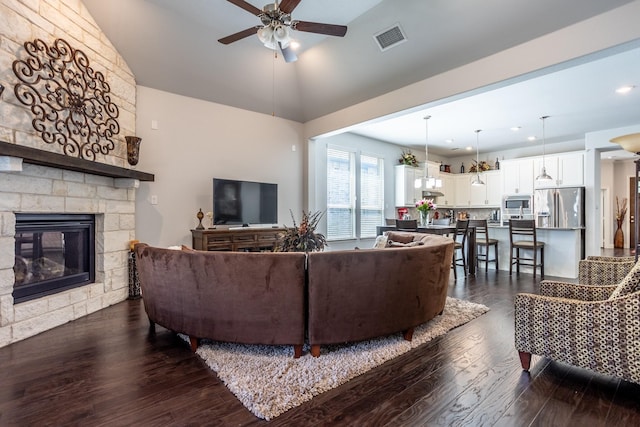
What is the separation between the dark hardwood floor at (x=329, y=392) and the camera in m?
1.62

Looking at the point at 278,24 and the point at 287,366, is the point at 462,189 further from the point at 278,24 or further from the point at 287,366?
the point at 287,366

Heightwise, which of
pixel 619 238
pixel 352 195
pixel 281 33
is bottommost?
pixel 619 238

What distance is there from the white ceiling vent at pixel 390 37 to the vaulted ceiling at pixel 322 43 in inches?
1.9

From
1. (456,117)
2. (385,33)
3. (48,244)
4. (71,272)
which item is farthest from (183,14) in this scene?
(456,117)

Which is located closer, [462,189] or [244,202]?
[244,202]

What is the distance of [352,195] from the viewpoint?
6.59 meters

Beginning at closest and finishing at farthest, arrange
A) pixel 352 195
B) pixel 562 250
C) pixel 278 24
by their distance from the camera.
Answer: pixel 278 24 → pixel 562 250 → pixel 352 195

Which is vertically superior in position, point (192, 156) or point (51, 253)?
point (192, 156)

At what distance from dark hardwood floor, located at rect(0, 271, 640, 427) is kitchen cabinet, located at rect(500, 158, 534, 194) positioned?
5612 mm

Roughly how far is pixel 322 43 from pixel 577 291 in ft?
13.2

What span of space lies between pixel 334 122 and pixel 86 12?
3.48 meters

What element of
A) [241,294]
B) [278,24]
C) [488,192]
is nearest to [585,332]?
[241,294]

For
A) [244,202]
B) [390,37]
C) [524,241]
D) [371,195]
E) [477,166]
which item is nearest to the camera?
[390,37]

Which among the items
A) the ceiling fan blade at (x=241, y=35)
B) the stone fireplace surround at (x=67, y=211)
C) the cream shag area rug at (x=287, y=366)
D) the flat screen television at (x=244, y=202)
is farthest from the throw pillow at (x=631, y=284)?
the stone fireplace surround at (x=67, y=211)
